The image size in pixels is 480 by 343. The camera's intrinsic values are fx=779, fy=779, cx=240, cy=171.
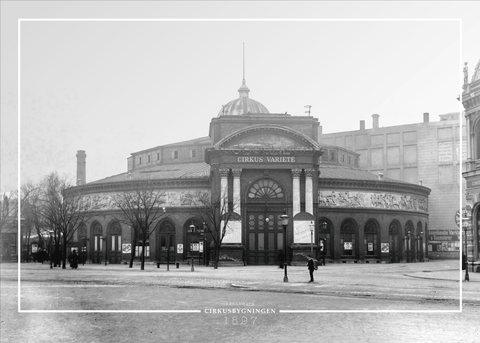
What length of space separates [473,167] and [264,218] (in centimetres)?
2628

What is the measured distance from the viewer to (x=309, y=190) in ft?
212

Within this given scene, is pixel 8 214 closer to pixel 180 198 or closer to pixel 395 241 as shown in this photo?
pixel 180 198

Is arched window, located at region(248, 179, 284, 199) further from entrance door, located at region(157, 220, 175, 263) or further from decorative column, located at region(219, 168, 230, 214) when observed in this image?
entrance door, located at region(157, 220, 175, 263)

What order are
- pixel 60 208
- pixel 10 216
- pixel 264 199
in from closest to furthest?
pixel 60 208 → pixel 264 199 → pixel 10 216

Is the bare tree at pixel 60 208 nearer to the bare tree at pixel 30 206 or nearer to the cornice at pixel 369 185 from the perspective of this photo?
the bare tree at pixel 30 206

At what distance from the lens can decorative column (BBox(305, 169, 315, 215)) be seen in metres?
64.5

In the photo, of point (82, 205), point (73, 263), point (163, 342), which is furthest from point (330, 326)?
point (82, 205)

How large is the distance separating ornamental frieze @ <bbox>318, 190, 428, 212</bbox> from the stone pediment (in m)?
9.12

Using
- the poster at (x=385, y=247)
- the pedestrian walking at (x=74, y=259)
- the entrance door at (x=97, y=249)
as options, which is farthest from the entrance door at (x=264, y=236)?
the entrance door at (x=97, y=249)

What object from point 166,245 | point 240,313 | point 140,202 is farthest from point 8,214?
point 240,313

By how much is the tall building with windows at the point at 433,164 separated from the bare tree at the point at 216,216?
23409 mm

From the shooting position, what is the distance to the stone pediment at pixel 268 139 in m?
63.6

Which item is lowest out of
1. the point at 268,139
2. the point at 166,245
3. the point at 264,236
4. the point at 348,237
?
the point at 166,245

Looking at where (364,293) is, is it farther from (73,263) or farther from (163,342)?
(73,263)
